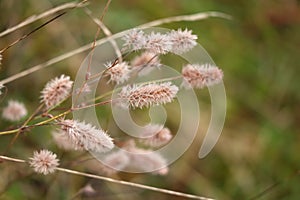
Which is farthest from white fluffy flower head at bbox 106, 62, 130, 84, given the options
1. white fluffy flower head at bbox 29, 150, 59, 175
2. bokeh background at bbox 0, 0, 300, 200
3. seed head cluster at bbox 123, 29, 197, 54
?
bokeh background at bbox 0, 0, 300, 200

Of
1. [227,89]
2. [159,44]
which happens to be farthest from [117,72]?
[227,89]

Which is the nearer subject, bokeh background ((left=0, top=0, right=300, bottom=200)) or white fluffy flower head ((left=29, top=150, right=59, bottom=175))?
white fluffy flower head ((left=29, top=150, right=59, bottom=175))

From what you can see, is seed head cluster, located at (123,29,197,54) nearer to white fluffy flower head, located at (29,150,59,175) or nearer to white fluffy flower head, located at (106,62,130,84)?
white fluffy flower head, located at (106,62,130,84)

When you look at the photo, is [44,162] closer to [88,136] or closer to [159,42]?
[88,136]

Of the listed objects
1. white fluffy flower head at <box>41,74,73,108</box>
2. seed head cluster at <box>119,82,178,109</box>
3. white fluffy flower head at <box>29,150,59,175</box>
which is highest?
white fluffy flower head at <box>41,74,73,108</box>

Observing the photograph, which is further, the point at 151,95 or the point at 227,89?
the point at 227,89

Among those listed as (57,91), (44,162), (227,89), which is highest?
(227,89)

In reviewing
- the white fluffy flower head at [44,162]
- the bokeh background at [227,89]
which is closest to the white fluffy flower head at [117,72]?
the white fluffy flower head at [44,162]

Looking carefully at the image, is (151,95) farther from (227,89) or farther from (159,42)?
(227,89)

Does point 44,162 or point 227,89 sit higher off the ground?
point 227,89

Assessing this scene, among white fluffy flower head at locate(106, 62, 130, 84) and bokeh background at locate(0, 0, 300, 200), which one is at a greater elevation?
bokeh background at locate(0, 0, 300, 200)
